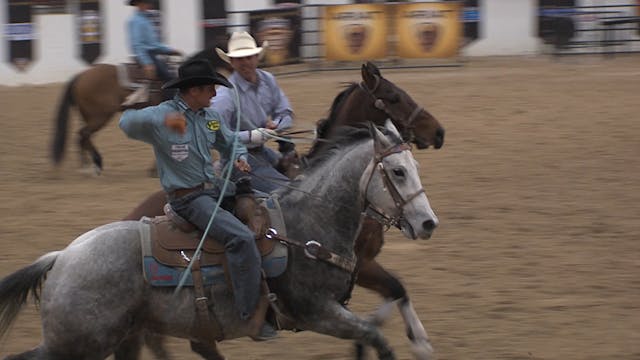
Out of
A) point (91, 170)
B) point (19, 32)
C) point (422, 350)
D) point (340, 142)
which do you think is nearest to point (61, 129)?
point (91, 170)

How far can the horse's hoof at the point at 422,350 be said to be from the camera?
245 inches

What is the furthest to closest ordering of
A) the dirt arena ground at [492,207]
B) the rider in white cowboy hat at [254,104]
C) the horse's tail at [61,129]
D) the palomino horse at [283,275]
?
the horse's tail at [61,129], the dirt arena ground at [492,207], the rider in white cowboy hat at [254,104], the palomino horse at [283,275]

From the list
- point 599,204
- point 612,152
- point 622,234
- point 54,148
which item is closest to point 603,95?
point 612,152

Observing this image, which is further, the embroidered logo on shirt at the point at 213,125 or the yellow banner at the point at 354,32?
the yellow banner at the point at 354,32

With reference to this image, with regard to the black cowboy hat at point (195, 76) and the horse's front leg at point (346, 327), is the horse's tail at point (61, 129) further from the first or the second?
the horse's front leg at point (346, 327)

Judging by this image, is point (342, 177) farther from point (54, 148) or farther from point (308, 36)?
point (308, 36)

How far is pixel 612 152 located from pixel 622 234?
11.3 ft

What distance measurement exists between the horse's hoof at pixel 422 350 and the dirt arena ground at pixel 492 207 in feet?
0.58

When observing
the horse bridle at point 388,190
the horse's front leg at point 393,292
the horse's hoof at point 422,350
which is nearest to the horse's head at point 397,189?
the horse bridle at point 388,190

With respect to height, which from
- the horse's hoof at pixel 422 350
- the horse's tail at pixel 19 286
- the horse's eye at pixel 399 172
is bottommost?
the horse's hoof at pixel 422 350

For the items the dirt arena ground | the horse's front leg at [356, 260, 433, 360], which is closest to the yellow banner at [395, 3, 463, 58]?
the dirt arena ground

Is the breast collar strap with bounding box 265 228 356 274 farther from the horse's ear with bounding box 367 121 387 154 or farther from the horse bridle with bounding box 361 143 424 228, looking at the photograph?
the horse's ear with bounding box 367 121 387 154

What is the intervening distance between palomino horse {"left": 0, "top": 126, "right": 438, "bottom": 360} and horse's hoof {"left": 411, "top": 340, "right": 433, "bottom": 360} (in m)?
1.11

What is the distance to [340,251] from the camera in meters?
5.27
